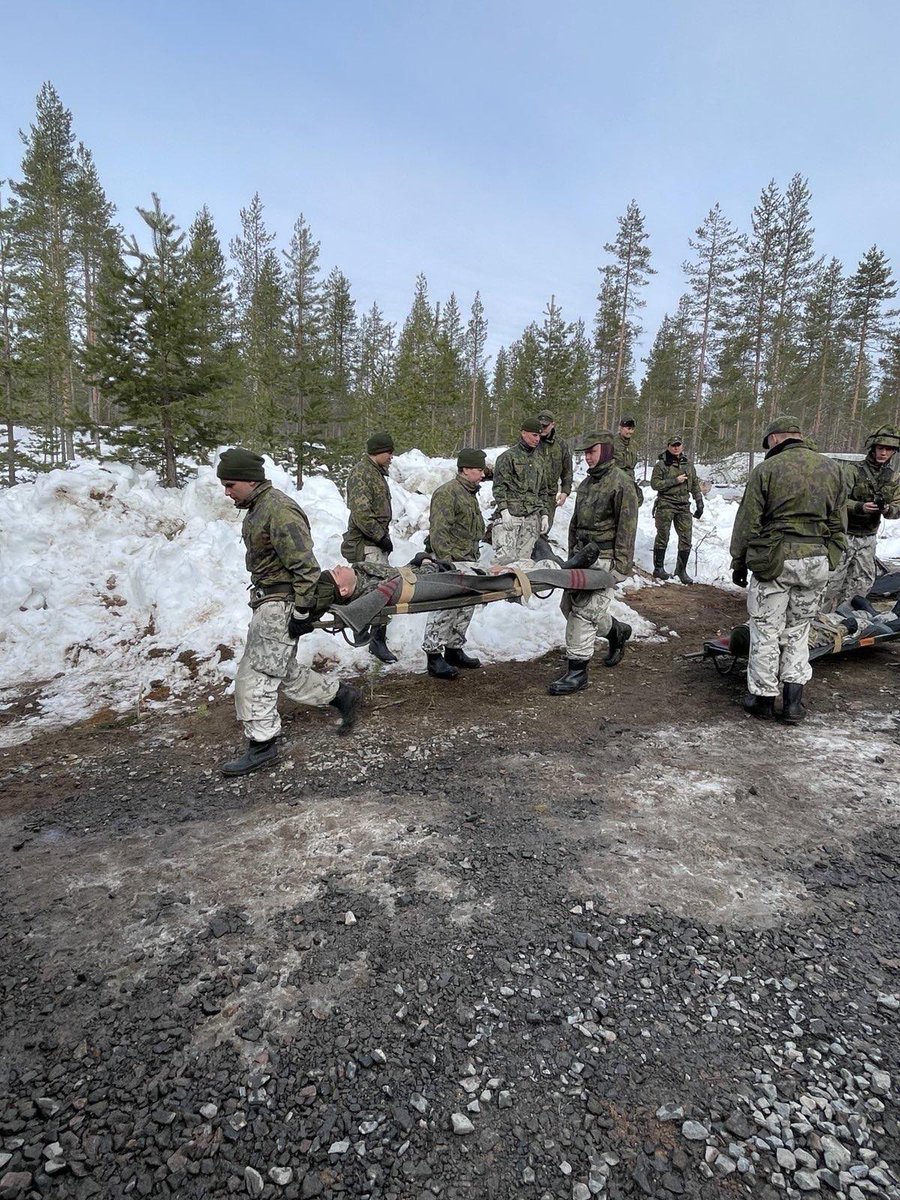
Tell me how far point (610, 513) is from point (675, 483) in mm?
4941

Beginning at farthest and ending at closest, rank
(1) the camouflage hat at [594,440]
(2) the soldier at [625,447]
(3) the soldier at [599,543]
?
(2) the soldier at [625,447] → (3) the soldier at [599,543] → (1) the camouflage hat at [594,440]

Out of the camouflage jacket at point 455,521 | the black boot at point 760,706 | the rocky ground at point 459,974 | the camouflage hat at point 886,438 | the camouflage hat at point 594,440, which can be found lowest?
the rocky ground at point 459,974

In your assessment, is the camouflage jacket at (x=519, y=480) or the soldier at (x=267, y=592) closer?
the soldier at (x=267, y=592)

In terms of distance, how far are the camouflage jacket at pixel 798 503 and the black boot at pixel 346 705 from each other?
3730 mm

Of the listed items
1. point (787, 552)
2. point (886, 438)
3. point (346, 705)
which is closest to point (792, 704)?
point (787, 552)

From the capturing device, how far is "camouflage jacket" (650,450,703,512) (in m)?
10.4

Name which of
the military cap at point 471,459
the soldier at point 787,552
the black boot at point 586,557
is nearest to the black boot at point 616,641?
the black boot at point 586,557

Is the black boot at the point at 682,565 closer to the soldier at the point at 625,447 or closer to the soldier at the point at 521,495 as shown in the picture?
the soldier at the point at 625,447

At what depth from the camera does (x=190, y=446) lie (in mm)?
12422

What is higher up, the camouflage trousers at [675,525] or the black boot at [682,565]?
the camouflage trousers at [675,525]

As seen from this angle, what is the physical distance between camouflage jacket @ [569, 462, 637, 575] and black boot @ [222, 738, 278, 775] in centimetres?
386

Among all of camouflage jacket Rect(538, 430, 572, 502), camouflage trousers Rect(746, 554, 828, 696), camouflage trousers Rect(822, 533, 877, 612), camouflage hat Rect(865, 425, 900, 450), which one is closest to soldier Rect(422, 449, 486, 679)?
camouflage jacket Rect(538, 430, 572, 502)

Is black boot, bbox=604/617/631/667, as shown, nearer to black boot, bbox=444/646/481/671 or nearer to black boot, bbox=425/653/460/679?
black boot, bbox=444/646/481/671

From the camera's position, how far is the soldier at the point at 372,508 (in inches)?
272
